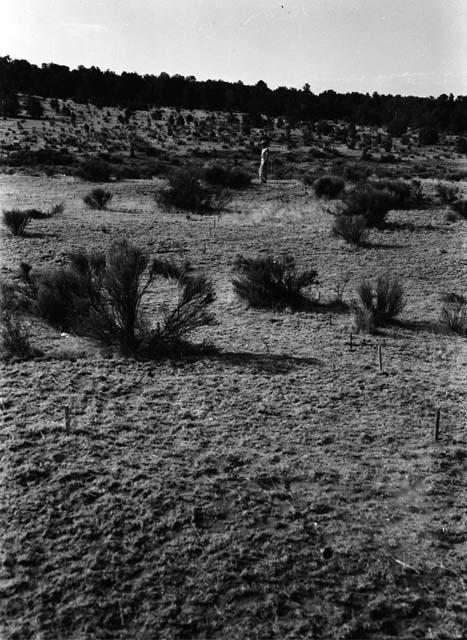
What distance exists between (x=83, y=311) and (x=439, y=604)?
274 inches

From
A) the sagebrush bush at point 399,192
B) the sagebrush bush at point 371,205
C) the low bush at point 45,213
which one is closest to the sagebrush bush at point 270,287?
the sagebrush bush at point 371,205

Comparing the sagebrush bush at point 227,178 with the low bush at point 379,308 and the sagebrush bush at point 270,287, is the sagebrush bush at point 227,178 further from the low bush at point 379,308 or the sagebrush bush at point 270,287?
the low bush at point 379,308

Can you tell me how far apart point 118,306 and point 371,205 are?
14000mm

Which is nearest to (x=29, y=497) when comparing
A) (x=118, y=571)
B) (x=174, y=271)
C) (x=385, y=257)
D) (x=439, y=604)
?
(x=118, y=571)

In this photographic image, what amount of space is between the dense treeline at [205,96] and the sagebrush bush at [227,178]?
120 feet

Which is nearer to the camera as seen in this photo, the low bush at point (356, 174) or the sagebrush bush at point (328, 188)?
the sagebrush bush at point (328, 188)

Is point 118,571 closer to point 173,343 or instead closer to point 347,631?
point 347,631

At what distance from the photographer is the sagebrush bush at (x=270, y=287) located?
11805 mm

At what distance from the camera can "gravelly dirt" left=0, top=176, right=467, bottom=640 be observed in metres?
4.02

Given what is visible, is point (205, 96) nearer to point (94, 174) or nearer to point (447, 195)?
point (94, 174)

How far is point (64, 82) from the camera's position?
7219cm

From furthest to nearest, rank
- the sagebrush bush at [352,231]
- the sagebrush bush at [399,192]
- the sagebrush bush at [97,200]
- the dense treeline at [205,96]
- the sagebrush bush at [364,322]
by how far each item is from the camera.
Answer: the dense treeline at [205,96]
the sagebrush bush at [399,192]
the sagebrush bush at [97,200]
the sagebrush bush at [352,231]
the sagebrush bush at [364,322]

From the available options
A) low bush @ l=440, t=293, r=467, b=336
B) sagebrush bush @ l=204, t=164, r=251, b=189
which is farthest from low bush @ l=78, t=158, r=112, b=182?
low bush @ l=440, t=293, r=467, b=336

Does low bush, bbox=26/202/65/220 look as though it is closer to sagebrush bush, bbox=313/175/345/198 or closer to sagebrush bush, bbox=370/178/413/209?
sagebrush bush, bbox=313/175/345/198
